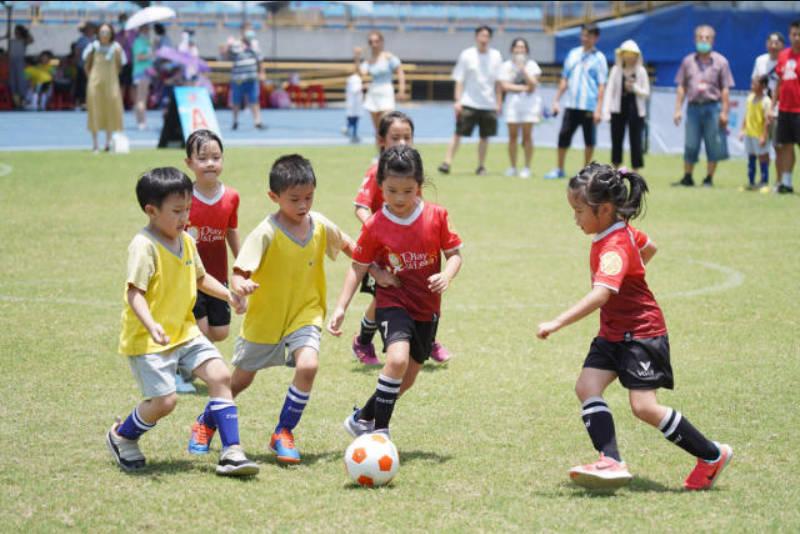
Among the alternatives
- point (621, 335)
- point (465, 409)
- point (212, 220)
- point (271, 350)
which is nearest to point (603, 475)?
point (621, 335)

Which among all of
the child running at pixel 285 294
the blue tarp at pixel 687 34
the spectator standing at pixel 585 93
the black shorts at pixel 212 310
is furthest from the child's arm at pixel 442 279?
the blue tarp at pixel 687 34

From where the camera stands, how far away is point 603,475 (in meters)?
4.94

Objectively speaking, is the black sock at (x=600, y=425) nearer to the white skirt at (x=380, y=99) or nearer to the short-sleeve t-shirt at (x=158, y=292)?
the short-sleeve t-shirt at (x=158, y=292)

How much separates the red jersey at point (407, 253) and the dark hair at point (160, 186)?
997 millimetres

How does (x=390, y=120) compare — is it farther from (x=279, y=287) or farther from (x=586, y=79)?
(x=586, y=79)

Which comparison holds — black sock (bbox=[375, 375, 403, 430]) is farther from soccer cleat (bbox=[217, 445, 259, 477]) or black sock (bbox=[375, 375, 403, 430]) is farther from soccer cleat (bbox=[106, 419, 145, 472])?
soccer cleat (bbox=[106, 419, 145, 472])

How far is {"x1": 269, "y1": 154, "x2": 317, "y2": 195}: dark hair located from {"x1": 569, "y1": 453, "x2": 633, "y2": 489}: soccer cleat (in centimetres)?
186

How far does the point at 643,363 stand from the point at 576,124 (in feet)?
45.2

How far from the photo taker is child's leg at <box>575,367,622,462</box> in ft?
16.8

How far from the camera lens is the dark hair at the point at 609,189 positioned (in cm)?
519

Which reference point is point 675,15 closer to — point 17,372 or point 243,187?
point 243,187

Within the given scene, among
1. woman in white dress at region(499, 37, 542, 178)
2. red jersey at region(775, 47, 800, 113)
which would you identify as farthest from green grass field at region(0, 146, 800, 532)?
woman in white dress at region(499, 37, 542, 178)

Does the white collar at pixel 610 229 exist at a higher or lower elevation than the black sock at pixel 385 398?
higher

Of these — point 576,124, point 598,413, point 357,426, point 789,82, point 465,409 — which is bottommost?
point 465,409
